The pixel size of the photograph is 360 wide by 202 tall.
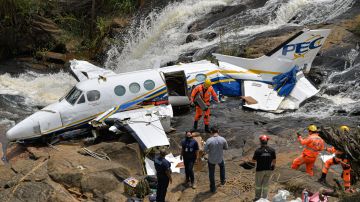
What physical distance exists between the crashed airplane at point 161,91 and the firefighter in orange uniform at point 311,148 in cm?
436

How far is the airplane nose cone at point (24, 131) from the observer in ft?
50.0

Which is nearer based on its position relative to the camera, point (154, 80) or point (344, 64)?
point (154, 80)

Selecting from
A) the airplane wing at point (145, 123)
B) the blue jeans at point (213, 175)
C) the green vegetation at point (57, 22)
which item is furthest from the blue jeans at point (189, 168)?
the green vegetation at point (57, 22)

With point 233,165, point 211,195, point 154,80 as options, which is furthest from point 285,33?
point 211,195

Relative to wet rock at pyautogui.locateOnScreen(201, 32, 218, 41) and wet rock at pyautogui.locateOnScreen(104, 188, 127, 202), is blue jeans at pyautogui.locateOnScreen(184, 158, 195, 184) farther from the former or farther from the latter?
wet rock at pyautogui.locateOnScreen(201, 32, 218, 41)

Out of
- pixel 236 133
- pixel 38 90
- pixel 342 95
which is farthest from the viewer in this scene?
pixel 38 90

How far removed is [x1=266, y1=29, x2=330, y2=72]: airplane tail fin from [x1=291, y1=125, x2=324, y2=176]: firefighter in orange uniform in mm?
8070

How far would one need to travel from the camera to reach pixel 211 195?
36.5 ft

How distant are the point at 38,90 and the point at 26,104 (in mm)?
1724

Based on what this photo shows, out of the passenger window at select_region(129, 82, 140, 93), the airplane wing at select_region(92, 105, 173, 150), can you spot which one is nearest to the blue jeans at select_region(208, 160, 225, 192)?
the airplane wing at select_region(92, 105, 173, 150)

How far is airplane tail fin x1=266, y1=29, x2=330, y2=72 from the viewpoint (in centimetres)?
1919

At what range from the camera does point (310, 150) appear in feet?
38.0

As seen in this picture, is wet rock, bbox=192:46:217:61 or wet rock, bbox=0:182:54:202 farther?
wet rock, bbox=192:46:217:61

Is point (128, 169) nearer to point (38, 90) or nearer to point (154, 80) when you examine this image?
point (154, 80)
